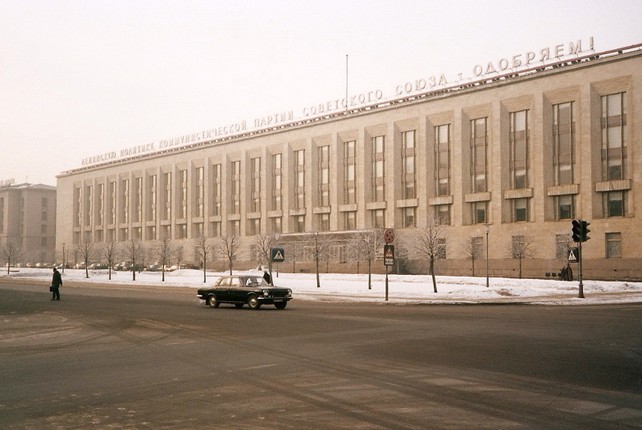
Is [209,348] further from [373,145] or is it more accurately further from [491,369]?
[373,145]

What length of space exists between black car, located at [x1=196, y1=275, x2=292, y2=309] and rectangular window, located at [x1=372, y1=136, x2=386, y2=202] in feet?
182

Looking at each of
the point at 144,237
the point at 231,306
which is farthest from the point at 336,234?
the point at 231,306

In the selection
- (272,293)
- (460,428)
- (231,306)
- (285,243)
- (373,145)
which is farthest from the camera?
(285,243)

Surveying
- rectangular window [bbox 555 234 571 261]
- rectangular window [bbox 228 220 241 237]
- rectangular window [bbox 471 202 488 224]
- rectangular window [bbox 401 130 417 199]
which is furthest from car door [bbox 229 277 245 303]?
rectangular window [bbox 228 220 241 237]

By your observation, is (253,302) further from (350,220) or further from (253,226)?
(253,226)

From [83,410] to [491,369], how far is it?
722 centimetres

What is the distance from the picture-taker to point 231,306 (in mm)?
→ 33031

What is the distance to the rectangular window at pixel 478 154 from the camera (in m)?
76.4

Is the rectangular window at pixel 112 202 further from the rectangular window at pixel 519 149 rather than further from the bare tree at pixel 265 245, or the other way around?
the rectangular window at pixel 519 149

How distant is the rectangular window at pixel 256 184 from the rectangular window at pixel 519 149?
140 feet

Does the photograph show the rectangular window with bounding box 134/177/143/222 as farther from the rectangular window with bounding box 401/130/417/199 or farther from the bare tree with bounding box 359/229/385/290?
the bare tree with bounding box 359/229/385/290

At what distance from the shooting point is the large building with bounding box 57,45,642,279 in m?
66.2

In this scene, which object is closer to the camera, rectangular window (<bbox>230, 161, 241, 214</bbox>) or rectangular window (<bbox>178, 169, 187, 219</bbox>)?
rectangular window (<bbox>230, 161, 241, 214</bbox>)

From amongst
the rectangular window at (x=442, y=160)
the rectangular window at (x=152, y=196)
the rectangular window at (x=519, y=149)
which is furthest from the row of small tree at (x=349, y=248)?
the rectangular window at (x=152, y=196)
